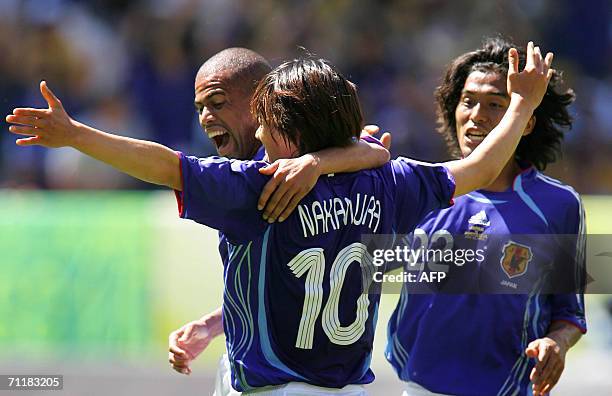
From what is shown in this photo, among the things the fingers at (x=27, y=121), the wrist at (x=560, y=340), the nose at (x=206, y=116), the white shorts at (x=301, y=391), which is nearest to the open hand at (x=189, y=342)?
the white shorts at (x=301, y=391)

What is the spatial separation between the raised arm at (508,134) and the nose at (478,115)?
1.98ft

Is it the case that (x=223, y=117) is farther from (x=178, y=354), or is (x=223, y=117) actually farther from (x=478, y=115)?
(x=478, y=115)

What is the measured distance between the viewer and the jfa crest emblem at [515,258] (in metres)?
4.15

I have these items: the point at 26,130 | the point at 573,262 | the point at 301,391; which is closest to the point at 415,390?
the point at 573,262

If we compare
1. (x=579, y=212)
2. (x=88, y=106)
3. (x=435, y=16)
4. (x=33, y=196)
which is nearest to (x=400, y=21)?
(x=435, y=16)

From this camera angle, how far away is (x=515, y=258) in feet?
13.6

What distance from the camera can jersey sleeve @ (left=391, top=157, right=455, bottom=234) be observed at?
3301mm

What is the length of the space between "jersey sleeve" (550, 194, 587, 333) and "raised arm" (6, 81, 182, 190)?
1.94 metres

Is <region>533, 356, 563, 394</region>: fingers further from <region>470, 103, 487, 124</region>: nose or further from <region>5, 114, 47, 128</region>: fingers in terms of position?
<region>5, 114, 47, 128</region>: fingers

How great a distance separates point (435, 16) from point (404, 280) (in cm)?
633

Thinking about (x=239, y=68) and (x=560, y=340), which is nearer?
(x=239, y=68)

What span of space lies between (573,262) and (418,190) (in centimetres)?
117

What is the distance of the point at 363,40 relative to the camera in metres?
9.90

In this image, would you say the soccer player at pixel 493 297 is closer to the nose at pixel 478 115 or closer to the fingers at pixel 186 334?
the nose at pixel 478 115
